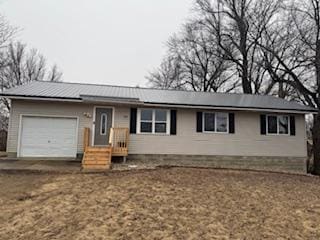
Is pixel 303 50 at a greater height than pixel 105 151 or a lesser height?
greater

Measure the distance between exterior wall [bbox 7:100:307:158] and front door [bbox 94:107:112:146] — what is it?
29 centimetres

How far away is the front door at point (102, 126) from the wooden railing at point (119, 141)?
A: 673 millimetres

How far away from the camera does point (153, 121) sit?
45.2 feet

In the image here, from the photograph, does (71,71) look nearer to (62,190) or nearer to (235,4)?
(235,4)

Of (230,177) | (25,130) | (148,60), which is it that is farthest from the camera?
(148,60)

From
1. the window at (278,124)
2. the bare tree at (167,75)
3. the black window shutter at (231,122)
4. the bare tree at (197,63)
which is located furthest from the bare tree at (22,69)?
the window at (278,124)

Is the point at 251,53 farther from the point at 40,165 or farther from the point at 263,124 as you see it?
the point at 40,165

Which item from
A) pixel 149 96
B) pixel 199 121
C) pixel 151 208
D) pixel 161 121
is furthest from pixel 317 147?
pixel 151 208

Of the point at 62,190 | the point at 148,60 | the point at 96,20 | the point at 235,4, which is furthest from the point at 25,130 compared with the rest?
the point at 148,60

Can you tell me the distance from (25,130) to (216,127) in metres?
8.94

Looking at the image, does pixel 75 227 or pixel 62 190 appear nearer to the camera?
pixel 75 227

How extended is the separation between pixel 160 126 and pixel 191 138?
5.29 ft

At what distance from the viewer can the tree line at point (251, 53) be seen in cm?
1557

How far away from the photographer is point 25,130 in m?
12.8
